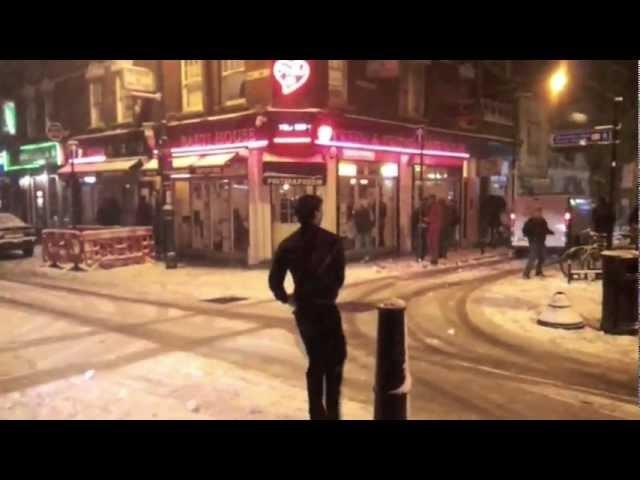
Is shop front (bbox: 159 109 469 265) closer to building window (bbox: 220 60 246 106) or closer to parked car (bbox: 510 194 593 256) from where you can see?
building window (bbox: 220 60 246 106)

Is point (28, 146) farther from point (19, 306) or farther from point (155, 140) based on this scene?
point (19, 306)

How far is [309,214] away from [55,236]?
1418 centimetres

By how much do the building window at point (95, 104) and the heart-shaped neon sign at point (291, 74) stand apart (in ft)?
33.8

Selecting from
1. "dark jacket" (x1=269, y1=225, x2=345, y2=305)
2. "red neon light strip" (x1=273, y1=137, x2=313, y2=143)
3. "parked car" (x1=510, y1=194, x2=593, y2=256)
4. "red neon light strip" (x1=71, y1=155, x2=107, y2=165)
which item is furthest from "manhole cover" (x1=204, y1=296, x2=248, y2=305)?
"red neon light strip" (x1=71, y1=155, x2=107, y2=165)

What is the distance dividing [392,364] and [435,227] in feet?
42.3

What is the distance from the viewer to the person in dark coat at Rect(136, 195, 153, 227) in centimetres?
2123

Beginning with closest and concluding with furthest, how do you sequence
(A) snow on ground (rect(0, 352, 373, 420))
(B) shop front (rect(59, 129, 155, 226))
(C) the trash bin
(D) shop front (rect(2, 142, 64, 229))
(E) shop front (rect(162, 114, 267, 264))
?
(A) snow on ground (rect(0, 352, 373, 420))
(C) the trash bin
(E) shop front (rect(162, 114, 267, 264))
(B) shop front (rect(59, 129, 155, 226))
(D) shop front (rect(2, 142, 64, 229))

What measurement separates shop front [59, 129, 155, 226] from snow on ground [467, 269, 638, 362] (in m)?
13.7

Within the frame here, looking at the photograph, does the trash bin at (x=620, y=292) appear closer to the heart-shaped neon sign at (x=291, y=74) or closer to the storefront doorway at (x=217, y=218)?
the heart-shaped neon sign at (x=291, y=74)

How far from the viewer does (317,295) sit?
434 centimetres

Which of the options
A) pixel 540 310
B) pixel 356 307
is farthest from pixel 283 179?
pixel 540 310

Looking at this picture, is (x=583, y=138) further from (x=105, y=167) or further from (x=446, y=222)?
(x=105, y=167)

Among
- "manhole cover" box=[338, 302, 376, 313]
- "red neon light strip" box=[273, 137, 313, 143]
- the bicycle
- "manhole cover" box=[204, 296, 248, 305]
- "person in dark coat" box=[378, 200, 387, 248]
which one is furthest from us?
"person in dark coat" box=[378, 200, 387, 248]
